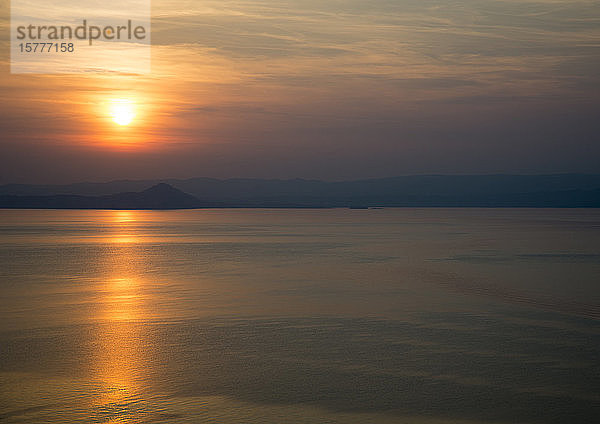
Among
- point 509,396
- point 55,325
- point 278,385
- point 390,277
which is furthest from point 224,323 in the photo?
point 390,277

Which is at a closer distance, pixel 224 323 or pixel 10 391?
pixel 10 391

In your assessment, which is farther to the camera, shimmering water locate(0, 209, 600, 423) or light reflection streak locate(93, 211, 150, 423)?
shimmering water locate(0, 209, 600, 423)

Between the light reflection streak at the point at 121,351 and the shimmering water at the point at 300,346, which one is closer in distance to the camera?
the light reflection streak at the point at 121,351

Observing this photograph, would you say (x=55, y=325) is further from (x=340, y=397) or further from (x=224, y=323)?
Answer: (x=340, y=397)

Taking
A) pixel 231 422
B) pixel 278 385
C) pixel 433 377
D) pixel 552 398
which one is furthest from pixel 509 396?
pixel 231 422

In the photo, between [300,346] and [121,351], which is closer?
[121,351]

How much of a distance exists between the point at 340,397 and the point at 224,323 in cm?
588

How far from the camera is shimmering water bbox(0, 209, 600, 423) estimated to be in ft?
28.8

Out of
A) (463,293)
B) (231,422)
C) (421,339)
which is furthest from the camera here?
(463,293)

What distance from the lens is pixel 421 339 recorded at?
13.1 metres

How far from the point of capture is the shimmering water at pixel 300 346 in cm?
877

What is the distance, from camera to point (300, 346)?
12375 mm

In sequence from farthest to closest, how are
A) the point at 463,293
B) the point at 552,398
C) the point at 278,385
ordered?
1. the point at 463,293
2. the point at 278,385
3. the point at 552,398

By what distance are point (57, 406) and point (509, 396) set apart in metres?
6.01
